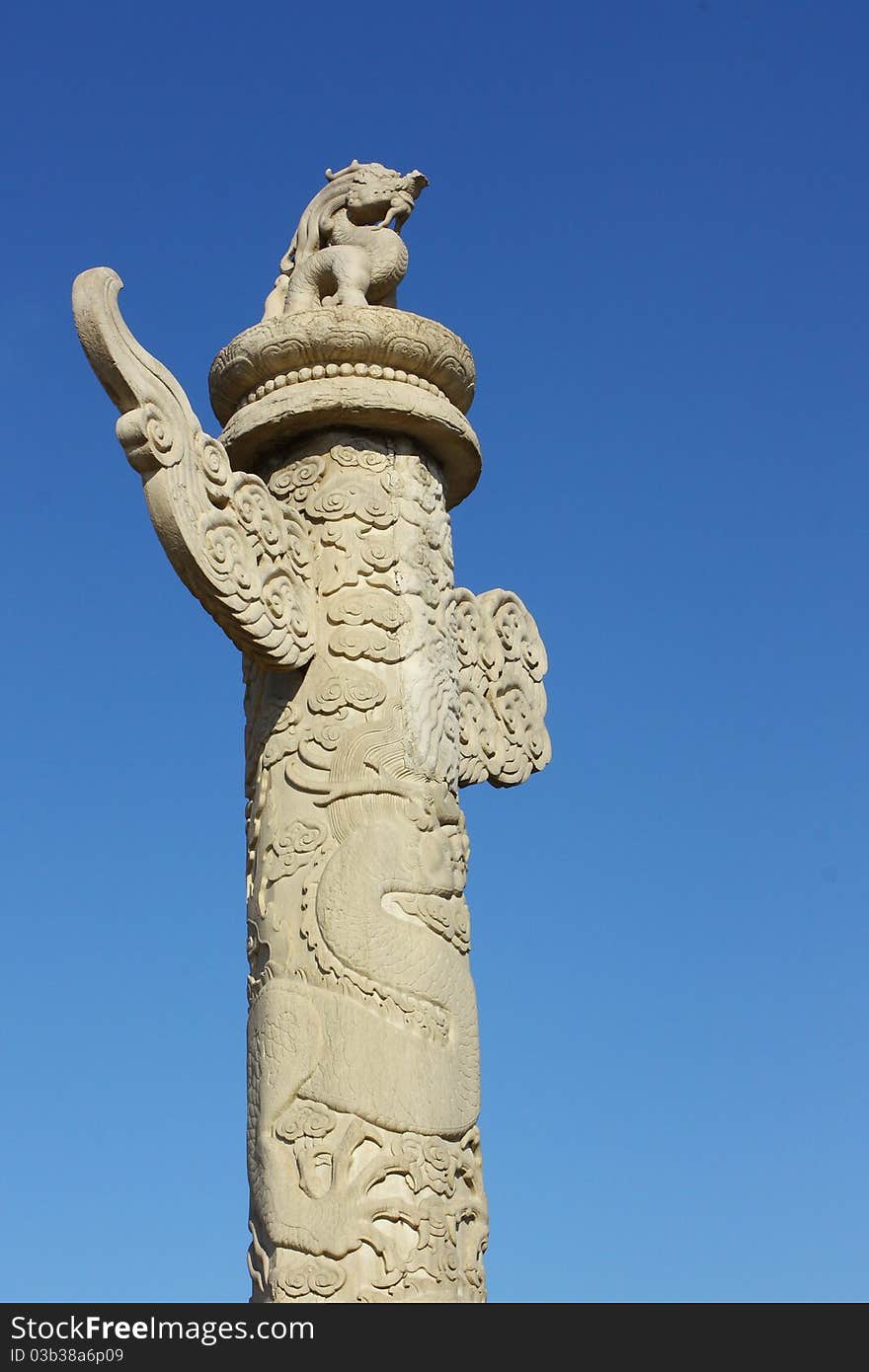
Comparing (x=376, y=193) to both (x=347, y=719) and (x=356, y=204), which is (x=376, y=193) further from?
(x=347, y=719)

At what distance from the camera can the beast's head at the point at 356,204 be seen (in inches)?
289

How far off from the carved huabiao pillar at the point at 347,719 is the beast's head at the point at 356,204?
0.01 metres

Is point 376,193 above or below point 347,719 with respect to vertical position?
above

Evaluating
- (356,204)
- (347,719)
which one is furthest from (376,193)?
(347,719)

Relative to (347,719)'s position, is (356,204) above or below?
above

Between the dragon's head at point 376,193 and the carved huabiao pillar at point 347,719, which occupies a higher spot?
the dragon's head at point 376,193

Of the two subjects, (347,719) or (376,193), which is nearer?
(347,719)

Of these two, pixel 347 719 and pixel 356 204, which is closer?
pixel 347 719

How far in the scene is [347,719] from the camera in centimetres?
636

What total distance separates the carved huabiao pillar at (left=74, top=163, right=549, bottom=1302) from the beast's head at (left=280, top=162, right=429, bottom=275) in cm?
1

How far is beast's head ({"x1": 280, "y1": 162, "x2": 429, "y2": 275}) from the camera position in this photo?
7332 millimetres

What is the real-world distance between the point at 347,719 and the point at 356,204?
237 centimetres

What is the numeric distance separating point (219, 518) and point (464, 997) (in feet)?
6.42

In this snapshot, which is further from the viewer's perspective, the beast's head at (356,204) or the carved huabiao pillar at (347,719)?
the beast's head at (356,204)
